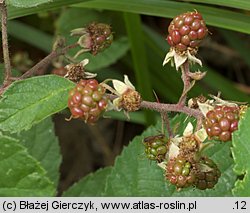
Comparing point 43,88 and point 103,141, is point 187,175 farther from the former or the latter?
point 103,141

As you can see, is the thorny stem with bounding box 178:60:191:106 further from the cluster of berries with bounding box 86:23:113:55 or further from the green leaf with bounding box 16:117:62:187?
the green leaf with bounding box 16:117:62:187

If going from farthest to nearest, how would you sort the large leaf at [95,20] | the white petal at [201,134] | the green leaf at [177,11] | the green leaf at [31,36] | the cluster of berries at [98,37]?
the green leaf at [31,36]
the large leaf at [95,20]
the green leaf at [177,11]
the cluster of berries at [98,37]
the white petal at [201,134]

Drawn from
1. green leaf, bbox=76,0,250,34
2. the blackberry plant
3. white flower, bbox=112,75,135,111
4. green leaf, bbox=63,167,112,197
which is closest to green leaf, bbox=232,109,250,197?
the blackberry plant

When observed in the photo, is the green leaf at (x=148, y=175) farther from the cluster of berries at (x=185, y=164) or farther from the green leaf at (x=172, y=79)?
the green leaf at (x=172, y=79)

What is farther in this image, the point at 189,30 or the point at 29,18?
the point at 29,18

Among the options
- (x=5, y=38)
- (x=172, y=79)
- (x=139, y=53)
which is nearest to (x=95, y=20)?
(x=139, y=53)

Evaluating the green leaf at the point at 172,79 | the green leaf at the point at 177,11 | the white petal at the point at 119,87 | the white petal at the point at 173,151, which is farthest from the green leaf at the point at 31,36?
the white petal at the point at 173,151

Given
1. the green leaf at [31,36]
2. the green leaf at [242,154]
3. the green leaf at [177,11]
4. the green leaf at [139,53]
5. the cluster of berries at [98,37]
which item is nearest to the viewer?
the green leaf at [242,154]

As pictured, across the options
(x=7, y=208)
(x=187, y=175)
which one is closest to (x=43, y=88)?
(x=7, y=208)
